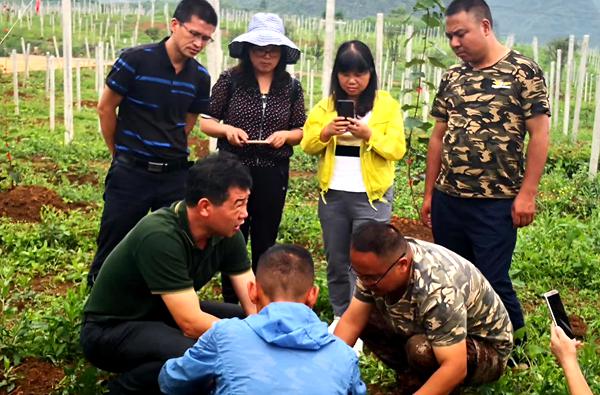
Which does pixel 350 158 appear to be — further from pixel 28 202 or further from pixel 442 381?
pixel 28 202

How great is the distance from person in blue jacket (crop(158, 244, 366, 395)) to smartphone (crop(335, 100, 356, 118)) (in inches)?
64.4

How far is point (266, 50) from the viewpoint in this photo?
4.18m

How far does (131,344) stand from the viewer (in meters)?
3.02

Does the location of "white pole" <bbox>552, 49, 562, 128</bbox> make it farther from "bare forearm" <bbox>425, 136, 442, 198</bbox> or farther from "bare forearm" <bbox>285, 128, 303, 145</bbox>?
"bare forearm" <bbox>285, 128, 303, 145</bbox>

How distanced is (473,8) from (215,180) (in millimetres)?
1597

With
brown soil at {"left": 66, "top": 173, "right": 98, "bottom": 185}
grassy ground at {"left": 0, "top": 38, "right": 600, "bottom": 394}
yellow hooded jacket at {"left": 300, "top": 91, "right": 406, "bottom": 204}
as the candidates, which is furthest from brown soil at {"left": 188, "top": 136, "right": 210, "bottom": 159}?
yellow hooded jacket at {"left": 300, "top": 91, "right": 406, "bottom": 204}

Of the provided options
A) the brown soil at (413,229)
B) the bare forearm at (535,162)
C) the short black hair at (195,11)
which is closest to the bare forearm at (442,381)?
Result: the bare forearm at (535,162)

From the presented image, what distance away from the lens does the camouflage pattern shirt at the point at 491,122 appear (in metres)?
3.64

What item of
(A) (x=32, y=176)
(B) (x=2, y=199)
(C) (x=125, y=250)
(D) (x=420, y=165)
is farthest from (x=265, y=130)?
(D) (x=420, y=165)

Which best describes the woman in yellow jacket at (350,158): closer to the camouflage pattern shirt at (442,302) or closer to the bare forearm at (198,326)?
the camouflage pattern shirt at (442,302)

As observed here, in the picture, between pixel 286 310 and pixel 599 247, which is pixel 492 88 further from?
pixel 599 247

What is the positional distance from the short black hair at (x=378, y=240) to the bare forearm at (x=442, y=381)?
497 millimetres

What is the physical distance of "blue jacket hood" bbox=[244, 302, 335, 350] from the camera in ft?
7.19

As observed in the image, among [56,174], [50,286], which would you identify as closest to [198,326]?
[50,286]
